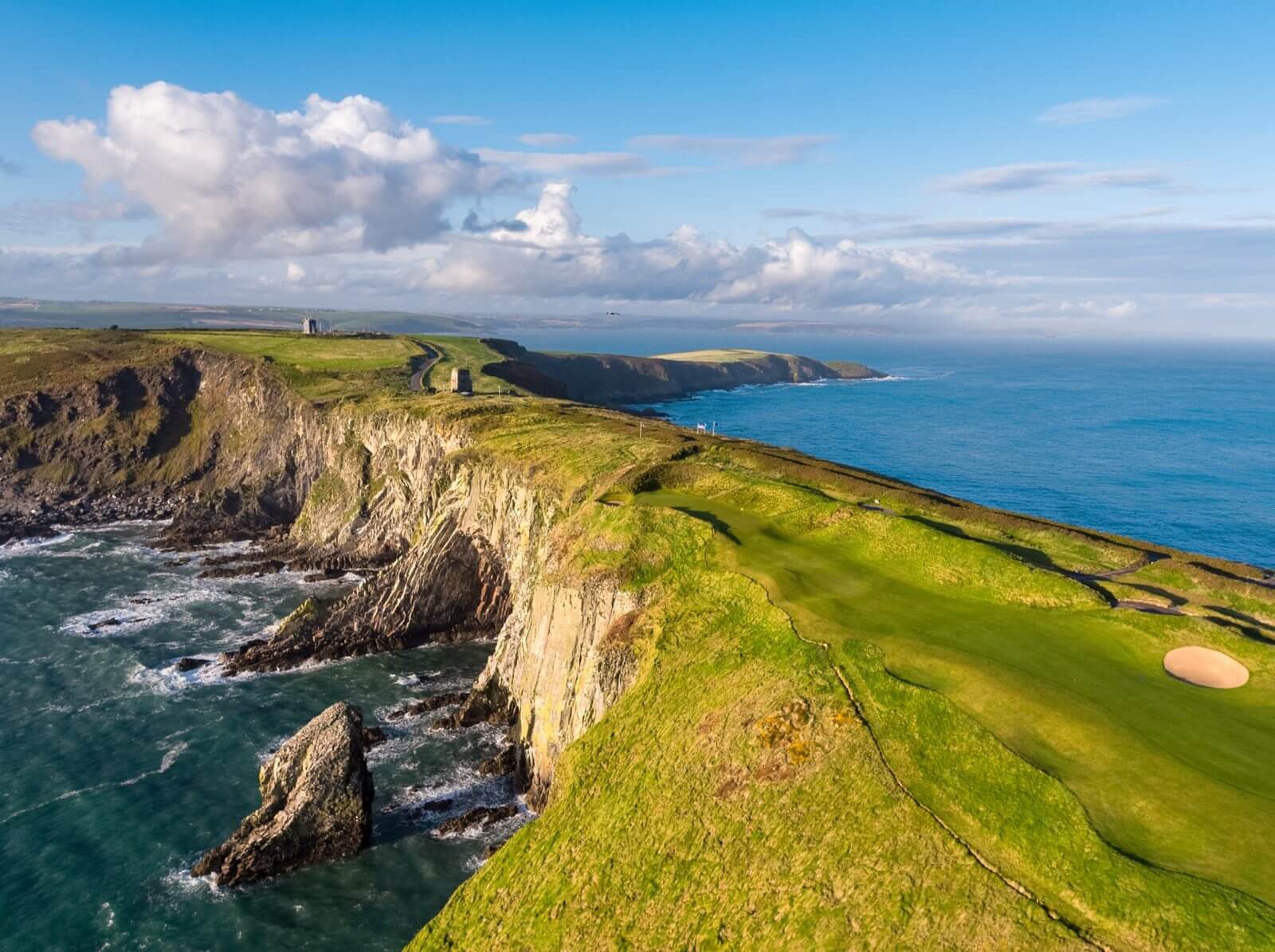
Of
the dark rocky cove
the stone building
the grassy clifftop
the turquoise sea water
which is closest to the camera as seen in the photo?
the grassy clifftop

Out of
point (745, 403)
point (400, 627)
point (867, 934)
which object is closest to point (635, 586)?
point (867, 934)

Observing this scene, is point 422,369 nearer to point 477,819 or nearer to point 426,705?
point 426,705

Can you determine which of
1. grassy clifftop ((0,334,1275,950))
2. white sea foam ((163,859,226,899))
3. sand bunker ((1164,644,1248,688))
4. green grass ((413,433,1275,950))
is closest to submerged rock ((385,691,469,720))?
white sea foam ((163,859,226,899))

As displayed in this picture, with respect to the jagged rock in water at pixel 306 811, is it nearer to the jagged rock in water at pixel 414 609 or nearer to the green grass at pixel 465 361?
the jagged rock in water at pixel 414 609

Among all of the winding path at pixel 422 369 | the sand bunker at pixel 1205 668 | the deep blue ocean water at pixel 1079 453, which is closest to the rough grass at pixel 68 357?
the winding path at pixel 422 369

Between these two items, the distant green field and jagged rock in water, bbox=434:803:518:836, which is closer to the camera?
jagged rock in water, bbox=434:803:518:836

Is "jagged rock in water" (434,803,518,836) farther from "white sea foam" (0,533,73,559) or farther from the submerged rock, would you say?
"white sea foam" (0,533,73,559)
